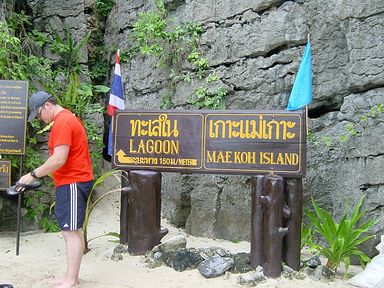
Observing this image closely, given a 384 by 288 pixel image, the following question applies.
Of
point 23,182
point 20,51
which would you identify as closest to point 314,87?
point 23,182

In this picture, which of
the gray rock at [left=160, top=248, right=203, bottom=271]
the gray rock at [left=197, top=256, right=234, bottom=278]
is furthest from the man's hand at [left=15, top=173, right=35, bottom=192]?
the gray rock at [left=197, top=256, right=234, bottom=278]

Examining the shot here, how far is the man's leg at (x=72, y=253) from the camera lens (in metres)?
4.34

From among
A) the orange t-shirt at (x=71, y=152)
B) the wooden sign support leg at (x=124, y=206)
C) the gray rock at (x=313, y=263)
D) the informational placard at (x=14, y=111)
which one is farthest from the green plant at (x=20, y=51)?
the gray rock at (x=313, y=263)

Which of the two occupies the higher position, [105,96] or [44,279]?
[105,96]

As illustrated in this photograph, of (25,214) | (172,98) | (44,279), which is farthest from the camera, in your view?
(172,98)

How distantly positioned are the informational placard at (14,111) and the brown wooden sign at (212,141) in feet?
4.70

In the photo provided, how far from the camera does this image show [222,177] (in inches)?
271

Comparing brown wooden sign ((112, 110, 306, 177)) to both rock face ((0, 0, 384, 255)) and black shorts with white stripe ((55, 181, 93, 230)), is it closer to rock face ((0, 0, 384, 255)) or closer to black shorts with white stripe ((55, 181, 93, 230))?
black shorts with white stripe ((55, 181, 93, 230))

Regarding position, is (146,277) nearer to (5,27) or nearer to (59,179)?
(59,179)

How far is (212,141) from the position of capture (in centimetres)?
536

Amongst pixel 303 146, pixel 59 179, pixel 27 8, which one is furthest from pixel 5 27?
pixel 303 146

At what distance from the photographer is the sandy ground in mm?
4723

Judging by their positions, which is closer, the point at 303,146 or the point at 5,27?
the point at 303,146

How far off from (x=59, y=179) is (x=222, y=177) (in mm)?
3057
